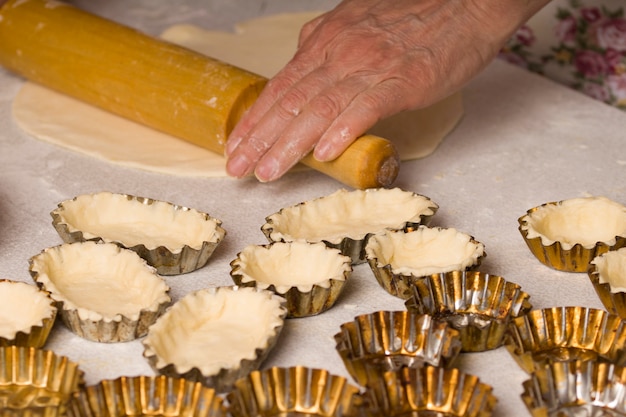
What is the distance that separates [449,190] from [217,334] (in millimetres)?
783

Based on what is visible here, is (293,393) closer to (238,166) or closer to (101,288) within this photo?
(101,288)

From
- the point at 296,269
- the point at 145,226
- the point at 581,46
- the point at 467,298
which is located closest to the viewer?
the point at 467,298

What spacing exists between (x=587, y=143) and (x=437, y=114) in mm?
378

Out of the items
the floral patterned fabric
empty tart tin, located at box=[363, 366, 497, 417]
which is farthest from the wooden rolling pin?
the floral patterned fabric

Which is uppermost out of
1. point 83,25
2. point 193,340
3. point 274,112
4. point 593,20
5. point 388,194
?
point 593,20

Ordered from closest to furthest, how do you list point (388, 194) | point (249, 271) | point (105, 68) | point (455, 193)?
point (249, 271) < point (388, 194) < point (455, 193) < point (105, 68)

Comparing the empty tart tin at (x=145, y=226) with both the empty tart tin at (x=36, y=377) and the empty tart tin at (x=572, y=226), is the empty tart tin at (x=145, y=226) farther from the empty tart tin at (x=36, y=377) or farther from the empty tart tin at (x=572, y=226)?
the empty tart tin at (x=572, y=226)

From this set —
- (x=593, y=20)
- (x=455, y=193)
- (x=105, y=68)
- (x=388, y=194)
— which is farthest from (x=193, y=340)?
(x=593, y=20)

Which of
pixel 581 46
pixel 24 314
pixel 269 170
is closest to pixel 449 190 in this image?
pixel 269 170

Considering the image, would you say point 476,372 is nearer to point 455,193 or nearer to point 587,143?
point 455,193

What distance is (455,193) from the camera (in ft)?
7.15

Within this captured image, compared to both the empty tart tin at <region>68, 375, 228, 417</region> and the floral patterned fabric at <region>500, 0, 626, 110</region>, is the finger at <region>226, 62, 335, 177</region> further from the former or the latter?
the floral patterned fabric at <region>500, 0, 626, 110</region>

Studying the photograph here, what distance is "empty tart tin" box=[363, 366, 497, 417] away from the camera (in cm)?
141

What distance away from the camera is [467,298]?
1.70 m
